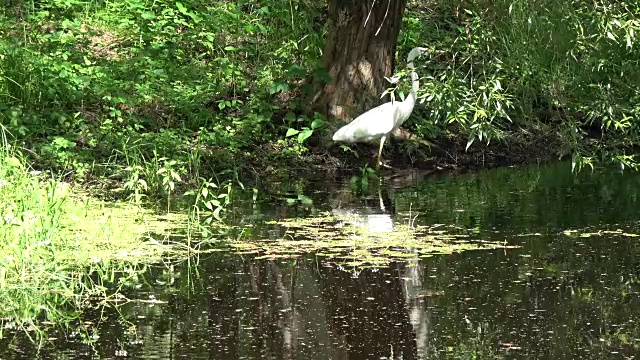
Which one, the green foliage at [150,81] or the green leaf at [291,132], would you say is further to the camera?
the green leaf at [291,132]

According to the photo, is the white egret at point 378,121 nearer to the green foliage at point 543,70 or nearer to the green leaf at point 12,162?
the green foliage at point 543,70

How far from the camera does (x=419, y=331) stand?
4523 millimetres

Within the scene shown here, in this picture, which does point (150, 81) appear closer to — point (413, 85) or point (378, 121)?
point (378, 121)

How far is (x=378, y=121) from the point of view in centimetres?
880

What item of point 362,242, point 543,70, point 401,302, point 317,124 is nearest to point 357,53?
point 317,124

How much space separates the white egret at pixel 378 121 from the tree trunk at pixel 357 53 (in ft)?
1.91

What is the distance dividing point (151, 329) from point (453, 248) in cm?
211

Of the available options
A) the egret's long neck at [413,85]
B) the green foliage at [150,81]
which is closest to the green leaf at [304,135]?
the green foliage at [150,81]

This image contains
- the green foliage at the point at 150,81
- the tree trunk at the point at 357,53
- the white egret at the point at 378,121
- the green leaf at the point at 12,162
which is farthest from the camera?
the tree trunk at the point at 357,53

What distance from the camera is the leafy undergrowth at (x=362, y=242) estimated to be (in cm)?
584

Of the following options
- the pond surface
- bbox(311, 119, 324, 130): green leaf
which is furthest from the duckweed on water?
bbox(311, 119, 324, 130): green leaf

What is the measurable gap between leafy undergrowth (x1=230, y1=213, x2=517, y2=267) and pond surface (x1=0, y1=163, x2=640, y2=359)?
8cm

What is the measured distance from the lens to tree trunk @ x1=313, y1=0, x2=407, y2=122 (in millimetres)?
9305

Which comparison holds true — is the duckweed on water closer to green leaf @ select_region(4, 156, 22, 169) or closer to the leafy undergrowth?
green leaf @ select_region(4, 156, 22, 169)
